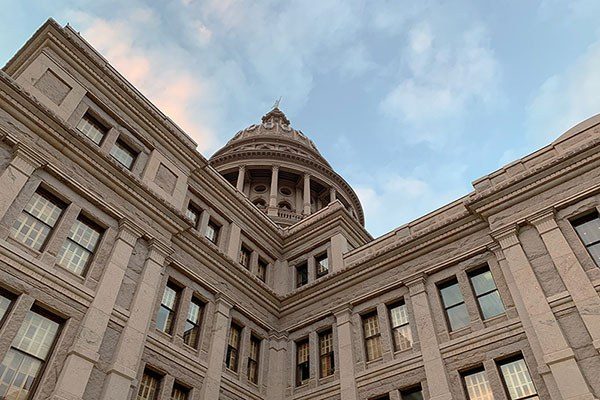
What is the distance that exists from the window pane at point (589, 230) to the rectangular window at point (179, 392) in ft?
49.0

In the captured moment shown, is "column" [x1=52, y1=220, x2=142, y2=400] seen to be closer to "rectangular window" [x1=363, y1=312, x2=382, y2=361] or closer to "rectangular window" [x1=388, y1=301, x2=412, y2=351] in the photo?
"rectangular window" [x1=363, y1=312, x2=382, y2=361]

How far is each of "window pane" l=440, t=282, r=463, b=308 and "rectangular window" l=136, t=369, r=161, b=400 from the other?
11.2 metres

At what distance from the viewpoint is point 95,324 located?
14602mm

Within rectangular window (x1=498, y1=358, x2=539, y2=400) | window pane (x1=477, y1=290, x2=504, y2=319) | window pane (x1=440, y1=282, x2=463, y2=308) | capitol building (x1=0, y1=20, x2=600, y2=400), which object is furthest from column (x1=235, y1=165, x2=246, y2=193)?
rectangular window (x1=498, y1=358, x2=539, y2=400)

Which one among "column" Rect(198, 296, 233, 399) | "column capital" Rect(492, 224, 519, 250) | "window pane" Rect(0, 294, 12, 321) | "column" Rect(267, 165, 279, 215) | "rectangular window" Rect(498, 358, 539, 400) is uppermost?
"column" Rect(267, 165, 279, 215)

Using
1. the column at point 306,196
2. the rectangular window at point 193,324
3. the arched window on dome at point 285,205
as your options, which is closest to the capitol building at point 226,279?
the rectangular window at point 193,324

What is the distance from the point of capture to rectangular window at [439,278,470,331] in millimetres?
17562

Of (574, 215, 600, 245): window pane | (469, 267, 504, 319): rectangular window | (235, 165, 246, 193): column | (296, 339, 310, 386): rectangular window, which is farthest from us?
(235, 165, 246, 193): column

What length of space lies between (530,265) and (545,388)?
13.6ft

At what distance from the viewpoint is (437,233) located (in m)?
20.0

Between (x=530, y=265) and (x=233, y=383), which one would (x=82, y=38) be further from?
(x=530, y=265)

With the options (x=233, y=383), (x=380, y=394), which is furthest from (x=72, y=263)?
(x=380, y=394)

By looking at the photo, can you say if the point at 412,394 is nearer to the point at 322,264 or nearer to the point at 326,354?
the point at 326,354

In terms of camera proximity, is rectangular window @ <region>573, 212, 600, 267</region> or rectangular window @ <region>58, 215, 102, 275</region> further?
rectangular window @ <region>573, 212, 600, 267</region>
